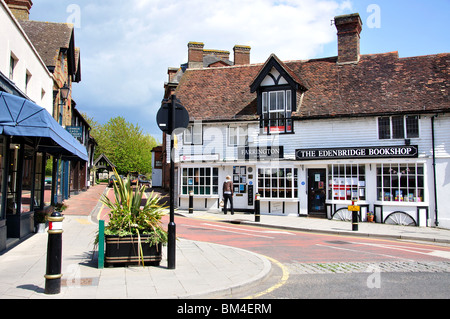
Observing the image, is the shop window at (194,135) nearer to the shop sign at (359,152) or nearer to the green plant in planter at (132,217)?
the shop sign at (359,152)

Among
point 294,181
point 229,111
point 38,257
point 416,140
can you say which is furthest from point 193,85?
point 38,257

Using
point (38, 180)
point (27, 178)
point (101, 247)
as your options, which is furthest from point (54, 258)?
point (38, 180)

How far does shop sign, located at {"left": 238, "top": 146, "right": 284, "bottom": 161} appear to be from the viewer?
20125mm

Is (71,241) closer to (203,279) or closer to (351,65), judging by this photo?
(203,279)

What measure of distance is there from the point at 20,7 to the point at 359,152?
765 inches

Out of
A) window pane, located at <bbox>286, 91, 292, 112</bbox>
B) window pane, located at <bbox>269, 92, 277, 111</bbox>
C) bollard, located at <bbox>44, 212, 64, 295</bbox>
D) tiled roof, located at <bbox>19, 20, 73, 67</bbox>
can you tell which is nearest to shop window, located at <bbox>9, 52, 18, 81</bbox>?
tiled roof, located at <bbox>19, 20, 73, 67</bbox>

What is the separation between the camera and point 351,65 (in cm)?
2170

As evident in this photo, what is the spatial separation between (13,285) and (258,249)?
5879 mm

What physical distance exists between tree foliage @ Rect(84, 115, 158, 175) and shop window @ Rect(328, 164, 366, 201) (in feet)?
166

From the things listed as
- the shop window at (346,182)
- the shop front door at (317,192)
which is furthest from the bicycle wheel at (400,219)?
the shop front door at (317,192)

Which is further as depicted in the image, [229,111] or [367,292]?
[229,111]

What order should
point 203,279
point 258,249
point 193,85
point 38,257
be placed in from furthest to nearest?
1. point 193,85
2. point 258,249
3. point 38,257
4. point 203,279

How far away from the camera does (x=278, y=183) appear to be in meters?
20.0

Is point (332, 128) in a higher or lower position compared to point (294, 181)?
higher
